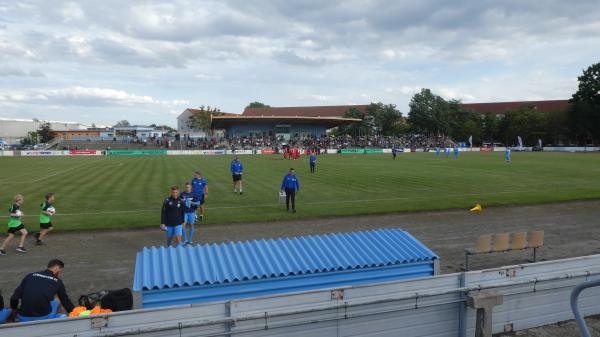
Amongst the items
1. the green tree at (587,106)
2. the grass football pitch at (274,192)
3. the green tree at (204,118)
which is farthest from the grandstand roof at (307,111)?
the grass football pitch at (274,192)

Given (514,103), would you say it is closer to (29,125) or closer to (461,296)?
(461,296)

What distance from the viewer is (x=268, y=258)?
7906mm

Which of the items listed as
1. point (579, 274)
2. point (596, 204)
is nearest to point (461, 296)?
point (579, 274)

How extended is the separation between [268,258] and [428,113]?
101351 mm

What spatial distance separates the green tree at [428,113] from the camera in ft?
339

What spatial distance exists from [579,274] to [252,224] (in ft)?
35.0

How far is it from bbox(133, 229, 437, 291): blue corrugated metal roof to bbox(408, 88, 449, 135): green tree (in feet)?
326

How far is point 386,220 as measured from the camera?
16.8 metres

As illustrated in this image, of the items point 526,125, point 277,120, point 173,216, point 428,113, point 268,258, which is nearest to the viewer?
point 268,258

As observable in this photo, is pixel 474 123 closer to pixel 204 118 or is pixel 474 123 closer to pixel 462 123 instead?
pixel 462 123

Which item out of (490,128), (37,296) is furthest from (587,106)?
(37,296)

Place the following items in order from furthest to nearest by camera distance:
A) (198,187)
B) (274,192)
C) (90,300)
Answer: (274,192) → (198,187) → (90,300)

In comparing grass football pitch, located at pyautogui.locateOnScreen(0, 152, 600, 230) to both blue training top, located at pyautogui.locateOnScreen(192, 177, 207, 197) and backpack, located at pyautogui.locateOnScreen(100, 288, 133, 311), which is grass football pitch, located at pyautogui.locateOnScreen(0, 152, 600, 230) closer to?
blue training top, located at pyautogui.locateOnScreen(192, 177, 207, 197)

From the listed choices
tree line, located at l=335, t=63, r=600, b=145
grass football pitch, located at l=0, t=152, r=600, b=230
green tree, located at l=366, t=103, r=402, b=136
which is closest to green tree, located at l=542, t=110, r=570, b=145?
tree line, located at l=335, t=63, r=600, b=145
